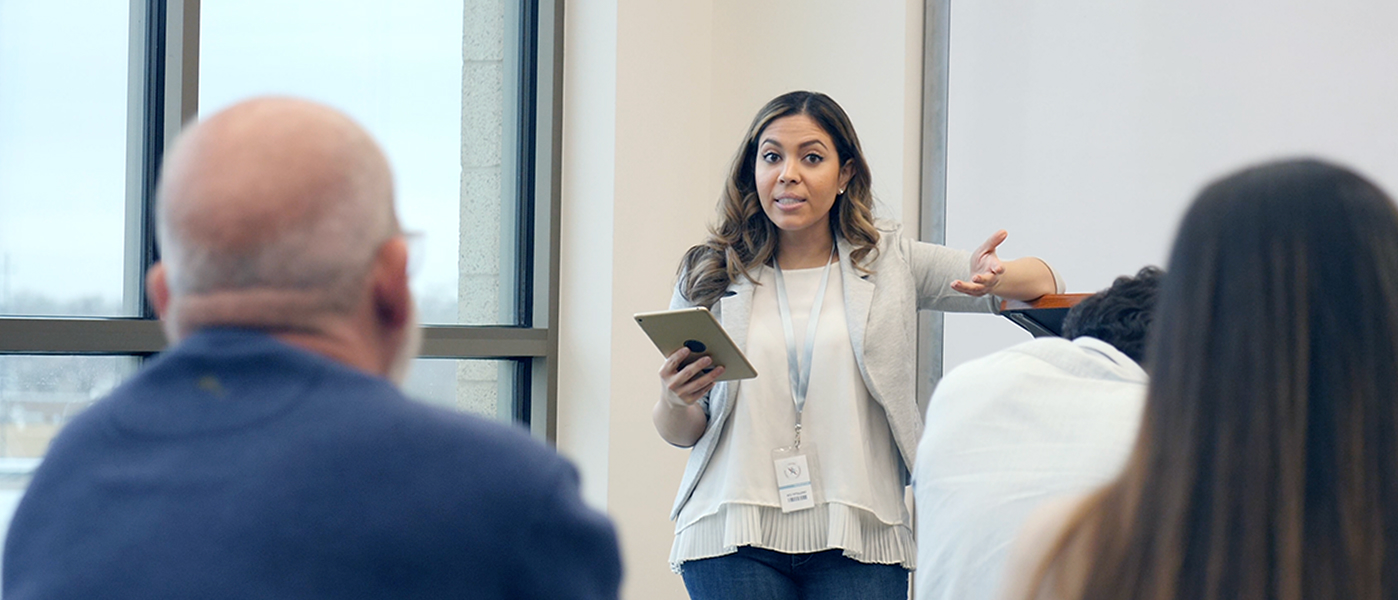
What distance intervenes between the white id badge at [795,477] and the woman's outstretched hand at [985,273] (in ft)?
1.36

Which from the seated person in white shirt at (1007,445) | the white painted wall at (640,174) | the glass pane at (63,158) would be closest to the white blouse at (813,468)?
the seated person in white shirt at (1007,445)

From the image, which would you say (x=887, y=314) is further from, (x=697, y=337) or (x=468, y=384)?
(x=468, y=384)

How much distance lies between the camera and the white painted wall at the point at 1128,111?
254 centimetres

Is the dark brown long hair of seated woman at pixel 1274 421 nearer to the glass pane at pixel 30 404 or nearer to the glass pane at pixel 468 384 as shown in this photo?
the glass pane at pixel 30 404

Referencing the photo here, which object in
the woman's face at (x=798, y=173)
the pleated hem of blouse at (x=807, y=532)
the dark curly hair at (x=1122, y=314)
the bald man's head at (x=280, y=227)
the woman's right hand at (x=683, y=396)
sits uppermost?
the woman's face at (x=798, y=173)

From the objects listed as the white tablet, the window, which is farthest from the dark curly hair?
the window

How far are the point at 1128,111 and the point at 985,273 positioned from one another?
40.4 inches

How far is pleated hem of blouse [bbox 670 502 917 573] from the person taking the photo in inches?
83.4

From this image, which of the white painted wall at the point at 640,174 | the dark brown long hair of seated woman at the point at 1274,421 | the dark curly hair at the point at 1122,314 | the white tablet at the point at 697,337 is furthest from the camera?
the white painted wall at the point at 640,174

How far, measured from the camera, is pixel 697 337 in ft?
6.87

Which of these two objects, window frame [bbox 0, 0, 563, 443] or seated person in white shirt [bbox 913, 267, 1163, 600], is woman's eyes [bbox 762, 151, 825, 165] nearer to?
seated person in white shirt [bbox 913, 267, 1163, 600]

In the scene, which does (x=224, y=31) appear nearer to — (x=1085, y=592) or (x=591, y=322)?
(x=591, y=322)

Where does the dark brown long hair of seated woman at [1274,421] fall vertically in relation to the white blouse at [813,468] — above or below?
above

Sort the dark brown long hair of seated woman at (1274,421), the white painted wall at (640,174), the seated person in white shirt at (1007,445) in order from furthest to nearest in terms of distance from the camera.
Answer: the white painted wall at (640,174) < the seated person in white shirt at (1007,445) < the dark brown long hair of seated woman at (1274,421)
